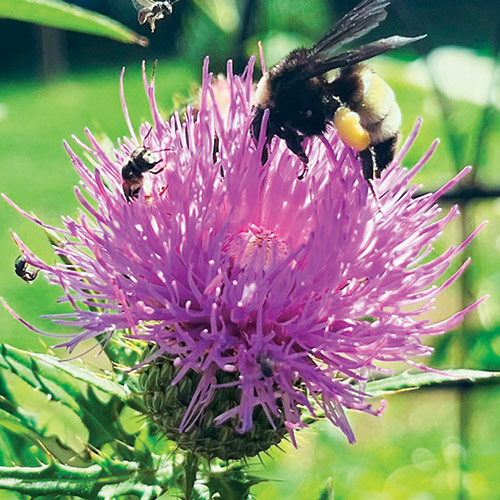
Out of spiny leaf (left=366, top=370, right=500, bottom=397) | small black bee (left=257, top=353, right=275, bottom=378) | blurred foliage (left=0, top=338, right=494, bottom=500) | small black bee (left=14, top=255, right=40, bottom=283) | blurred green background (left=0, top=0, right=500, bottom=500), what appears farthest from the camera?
blurred green background (left=0, top=0, right=500, bottom=500)

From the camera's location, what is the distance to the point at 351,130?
190cm

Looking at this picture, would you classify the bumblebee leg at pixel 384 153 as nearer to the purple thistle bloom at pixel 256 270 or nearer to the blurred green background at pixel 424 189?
the purple thistle bloom at pixel 256 270

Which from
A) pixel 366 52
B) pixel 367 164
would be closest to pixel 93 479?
pixel 367 164

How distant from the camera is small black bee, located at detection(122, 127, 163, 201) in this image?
1.83 meters

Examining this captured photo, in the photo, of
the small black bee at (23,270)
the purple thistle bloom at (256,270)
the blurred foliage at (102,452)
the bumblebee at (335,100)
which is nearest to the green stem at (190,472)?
the blurred foliage at (102,452)

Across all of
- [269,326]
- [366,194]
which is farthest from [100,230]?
[366,194]

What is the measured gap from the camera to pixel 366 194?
1.86m

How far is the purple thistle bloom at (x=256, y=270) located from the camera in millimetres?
1673

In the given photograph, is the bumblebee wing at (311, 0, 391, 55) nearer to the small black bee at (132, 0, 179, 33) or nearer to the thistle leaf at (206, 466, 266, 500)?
the small black bee at (132, 0, 179, 33)

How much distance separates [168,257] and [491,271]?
3847 millimetres

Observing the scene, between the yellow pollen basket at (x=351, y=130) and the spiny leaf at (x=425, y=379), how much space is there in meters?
0.55

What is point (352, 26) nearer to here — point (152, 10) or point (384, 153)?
point (384, 153)

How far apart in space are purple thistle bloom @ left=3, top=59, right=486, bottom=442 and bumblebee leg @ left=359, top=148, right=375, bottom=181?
1 centimetres

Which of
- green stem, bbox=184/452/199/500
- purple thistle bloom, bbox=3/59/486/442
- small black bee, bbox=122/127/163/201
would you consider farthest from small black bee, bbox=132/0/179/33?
green stem, bbox=184/452/199/500
